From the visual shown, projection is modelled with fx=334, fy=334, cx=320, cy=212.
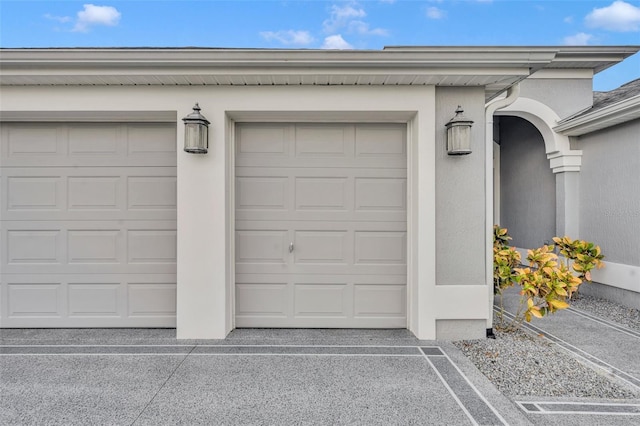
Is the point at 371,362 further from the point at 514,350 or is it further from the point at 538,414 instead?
the point at 514,350

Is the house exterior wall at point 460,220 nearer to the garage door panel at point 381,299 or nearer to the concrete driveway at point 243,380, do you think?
the garage door panel at point 381,299

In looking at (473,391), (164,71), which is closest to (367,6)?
(164,71)

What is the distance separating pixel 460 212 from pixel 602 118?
10.5ft

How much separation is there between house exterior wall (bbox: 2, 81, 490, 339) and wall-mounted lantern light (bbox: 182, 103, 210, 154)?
12cm

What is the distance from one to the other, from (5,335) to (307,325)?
3118mm

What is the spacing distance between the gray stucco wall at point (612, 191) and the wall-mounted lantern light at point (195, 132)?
18.2 feet

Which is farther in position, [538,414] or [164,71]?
[164,71]

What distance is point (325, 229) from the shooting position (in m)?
3.61

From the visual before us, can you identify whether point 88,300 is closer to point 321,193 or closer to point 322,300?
point 322,300

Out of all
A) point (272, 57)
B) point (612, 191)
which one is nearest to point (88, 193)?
point (272, 57)

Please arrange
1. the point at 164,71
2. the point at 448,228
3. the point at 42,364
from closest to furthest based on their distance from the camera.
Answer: the point at 42,364 → the point at 164,71 → the point at 448,228

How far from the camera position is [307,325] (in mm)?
3615

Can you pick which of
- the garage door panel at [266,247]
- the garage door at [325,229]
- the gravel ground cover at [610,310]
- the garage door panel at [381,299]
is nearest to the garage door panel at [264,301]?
the garage door at [325,229]

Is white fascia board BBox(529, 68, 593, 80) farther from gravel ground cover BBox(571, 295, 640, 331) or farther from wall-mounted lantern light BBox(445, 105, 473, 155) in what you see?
wall-mounted lantern light BBox(445, 105, 473, 155)
